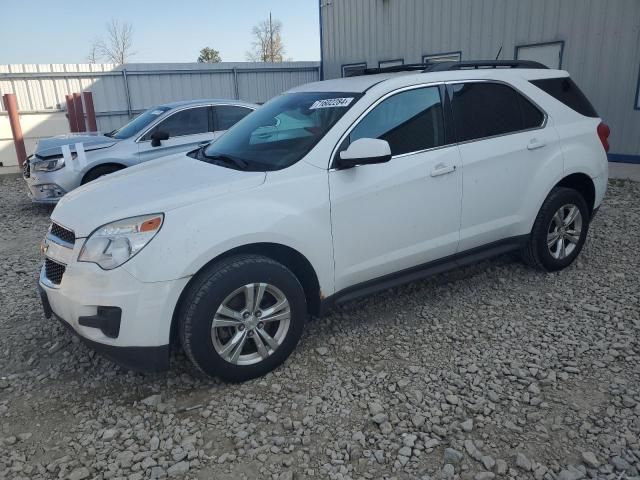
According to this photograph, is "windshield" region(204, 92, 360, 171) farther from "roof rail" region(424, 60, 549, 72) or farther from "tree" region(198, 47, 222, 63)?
"tree" region(198, 47, 222, 63)

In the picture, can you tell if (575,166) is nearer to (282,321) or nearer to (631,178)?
(282,321)

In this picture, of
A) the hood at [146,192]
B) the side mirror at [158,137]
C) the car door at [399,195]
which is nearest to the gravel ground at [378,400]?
the car door at [399,195]

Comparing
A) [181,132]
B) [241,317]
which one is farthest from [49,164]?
[241,317]

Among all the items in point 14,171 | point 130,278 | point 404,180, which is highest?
point 404,180

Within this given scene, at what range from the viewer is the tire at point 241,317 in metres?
2.78

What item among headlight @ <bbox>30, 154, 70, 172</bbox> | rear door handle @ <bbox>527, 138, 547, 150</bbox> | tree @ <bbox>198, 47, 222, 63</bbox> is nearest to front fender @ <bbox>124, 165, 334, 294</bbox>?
rear door handle @ <bbox>527, 138, 547, 150</bbox>

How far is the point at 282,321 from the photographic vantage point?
3.11 m

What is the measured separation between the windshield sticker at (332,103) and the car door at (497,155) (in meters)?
0.86

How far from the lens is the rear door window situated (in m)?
3.78

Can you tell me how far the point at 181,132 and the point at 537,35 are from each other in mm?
7238

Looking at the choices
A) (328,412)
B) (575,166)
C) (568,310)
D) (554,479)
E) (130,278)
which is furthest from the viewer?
(575,166)

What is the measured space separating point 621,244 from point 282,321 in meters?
4.01

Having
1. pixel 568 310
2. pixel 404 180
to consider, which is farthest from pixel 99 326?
pixel 568 310

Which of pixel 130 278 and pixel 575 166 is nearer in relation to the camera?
pixel 130 278
